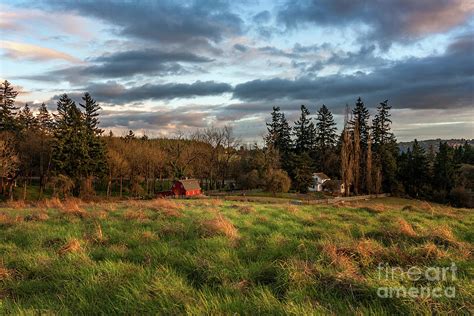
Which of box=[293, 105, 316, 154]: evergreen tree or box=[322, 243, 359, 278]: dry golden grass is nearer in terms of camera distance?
box=[322, 243, 359, 278]: dry golden grass

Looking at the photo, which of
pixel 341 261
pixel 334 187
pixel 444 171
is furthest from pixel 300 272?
pixel 444 171

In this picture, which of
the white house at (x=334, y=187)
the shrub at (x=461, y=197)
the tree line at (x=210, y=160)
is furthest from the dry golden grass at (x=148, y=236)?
the shrub at (x=461, y=197)

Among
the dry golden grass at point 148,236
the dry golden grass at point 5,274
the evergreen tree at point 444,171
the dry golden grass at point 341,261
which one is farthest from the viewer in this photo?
the evergreen tree at point 444,171

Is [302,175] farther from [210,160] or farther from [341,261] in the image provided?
[341,261]

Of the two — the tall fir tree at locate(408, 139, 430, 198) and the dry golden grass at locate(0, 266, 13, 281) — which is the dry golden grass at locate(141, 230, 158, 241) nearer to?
the dry golden grass at locate(0, 266, 13, 281)

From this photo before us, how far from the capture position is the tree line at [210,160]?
60906 mm

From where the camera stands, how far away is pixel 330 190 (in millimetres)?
77250

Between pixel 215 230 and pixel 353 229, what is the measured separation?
3.80m

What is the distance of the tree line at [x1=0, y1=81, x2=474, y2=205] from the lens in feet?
200

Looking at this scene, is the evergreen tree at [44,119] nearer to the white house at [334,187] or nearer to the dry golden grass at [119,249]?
the white house at [334,187]

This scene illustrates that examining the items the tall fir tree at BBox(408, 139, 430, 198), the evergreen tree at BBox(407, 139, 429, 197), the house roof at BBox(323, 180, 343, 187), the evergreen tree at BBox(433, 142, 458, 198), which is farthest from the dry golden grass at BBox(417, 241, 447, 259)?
the evergreen tree at BBox(407, 139, 429, 197)

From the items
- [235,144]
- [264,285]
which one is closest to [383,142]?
[235,144]

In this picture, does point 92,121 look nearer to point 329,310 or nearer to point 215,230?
point 215,230

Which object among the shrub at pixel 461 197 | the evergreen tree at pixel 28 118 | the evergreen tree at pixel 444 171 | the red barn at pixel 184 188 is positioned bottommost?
the shrub at pixel 461 197
